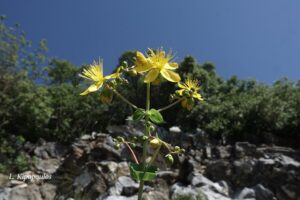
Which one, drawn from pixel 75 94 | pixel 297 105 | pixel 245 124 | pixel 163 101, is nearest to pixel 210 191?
pixel 245 124

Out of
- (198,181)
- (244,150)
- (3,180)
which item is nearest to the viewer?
(198,181)

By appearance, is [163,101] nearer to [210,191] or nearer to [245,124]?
[245,124]

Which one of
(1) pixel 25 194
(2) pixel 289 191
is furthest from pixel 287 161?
(1) pixel 25 194

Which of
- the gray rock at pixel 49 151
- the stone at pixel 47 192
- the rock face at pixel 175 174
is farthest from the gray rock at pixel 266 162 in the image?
the gray rock at pixel 49 151

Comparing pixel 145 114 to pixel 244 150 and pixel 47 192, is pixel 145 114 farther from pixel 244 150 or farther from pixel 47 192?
pixel 244 150

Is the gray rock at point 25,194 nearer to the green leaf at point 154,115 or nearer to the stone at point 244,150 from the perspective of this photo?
the stone at point 244,150

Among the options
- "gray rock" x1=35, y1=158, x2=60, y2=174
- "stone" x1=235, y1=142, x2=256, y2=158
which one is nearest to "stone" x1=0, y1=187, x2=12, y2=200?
"gray rock" x1=35, y1=158, x2=60, y2=174
